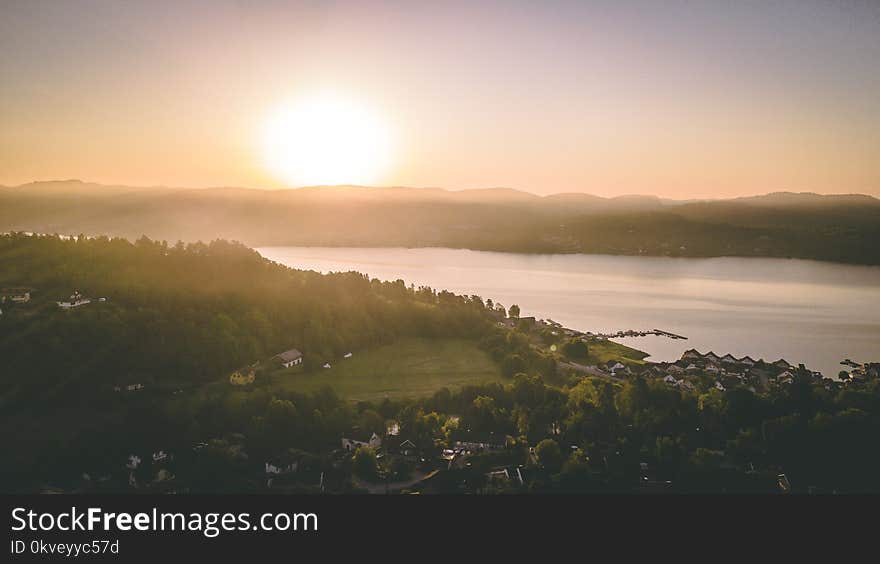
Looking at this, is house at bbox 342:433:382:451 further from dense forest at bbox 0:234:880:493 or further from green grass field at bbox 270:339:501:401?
green grass field at bbox 270:339:501:401

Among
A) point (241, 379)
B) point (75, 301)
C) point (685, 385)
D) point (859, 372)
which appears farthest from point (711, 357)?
point (75, 301)

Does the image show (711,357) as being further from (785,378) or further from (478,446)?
(478,446)

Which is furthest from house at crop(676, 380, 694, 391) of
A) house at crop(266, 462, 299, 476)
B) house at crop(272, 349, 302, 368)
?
house at crop(272, 349, 302, 368)

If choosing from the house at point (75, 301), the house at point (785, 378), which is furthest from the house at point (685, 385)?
the house at point (75, 301)

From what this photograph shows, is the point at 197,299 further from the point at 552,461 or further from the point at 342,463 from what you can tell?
the point at 552,461

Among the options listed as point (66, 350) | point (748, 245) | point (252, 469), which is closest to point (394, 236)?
point (748, 245)
